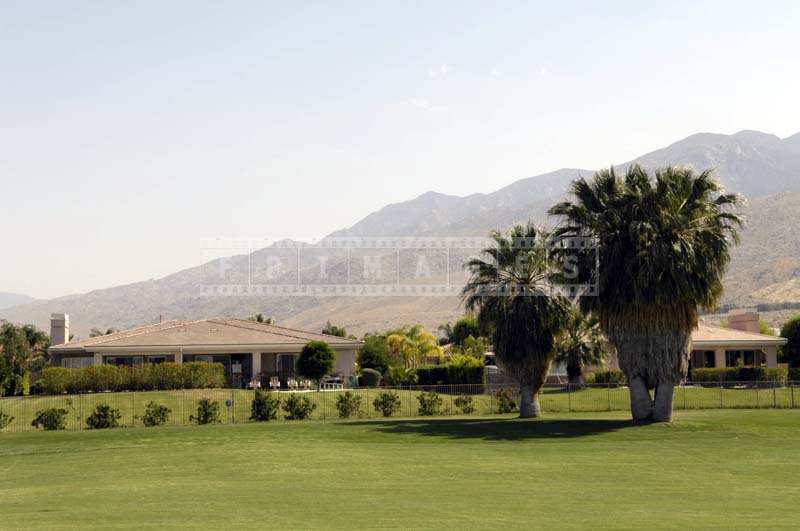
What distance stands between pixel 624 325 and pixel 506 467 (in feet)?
49.8

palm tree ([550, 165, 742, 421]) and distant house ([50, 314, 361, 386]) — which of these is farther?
distant house ([50, 314, 361, 386])

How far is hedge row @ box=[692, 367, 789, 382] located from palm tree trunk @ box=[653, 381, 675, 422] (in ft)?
90.5

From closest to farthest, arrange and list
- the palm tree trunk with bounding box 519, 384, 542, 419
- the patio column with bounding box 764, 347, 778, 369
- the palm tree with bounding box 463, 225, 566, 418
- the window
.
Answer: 1. the palm tree with bounding box 463, 225, 566, 418
2. the palm tree trunk with bounding box 519, 384, 542, 419
3. the window
4. the patio column with bounding box 764, 347, 778, 369

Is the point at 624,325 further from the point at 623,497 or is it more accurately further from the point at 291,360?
the point at 291,360

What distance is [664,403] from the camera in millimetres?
39031

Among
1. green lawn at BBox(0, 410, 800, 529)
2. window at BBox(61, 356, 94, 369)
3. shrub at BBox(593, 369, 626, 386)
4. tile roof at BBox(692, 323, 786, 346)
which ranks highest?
tile roof at BBox(692, 323, 786, 346)

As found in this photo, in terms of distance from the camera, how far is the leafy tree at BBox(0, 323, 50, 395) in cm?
6600

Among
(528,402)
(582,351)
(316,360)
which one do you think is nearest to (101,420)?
(528,402)

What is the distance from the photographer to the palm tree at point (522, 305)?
42.4 metres

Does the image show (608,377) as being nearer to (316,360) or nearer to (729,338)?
(729,338)

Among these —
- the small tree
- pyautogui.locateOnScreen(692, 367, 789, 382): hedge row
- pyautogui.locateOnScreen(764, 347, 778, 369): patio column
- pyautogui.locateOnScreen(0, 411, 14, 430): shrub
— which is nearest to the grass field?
pyautogui.locateOnScreen(0, 411, 14, 430): shrub


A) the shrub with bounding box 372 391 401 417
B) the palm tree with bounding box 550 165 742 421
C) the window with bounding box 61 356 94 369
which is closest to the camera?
the palm tree with bounding box 550 165 742 421

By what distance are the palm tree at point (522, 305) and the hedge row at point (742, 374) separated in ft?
90.0

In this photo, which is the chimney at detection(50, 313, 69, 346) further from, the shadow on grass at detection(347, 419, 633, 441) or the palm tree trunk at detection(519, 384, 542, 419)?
the palm tree trunk at detection(519, 384, 542, 419)
